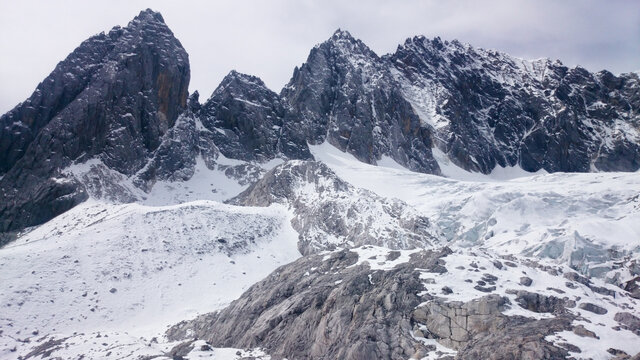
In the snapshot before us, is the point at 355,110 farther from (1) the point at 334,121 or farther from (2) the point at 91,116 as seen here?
(2) the point at 91,116

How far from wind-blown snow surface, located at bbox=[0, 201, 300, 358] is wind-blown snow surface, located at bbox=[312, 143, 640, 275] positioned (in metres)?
23.1

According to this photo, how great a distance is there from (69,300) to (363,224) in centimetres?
3680

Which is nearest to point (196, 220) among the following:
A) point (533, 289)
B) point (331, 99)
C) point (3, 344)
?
point (3, 344)

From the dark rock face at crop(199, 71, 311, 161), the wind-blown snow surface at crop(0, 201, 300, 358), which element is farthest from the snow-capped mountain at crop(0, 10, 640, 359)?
the dark rock face at crop(199, 71, 311, 161)

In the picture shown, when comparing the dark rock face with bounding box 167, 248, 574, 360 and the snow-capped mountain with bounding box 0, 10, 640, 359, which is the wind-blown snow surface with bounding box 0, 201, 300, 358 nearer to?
the snow-capped mountain with bounding box 0, 10, 640, 359

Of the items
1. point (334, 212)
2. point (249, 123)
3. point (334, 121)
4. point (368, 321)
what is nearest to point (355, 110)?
point (334, 121)

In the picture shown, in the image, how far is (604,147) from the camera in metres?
178

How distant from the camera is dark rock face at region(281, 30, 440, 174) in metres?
153

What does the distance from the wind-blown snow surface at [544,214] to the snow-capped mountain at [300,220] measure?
313 mm

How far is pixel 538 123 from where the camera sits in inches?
7475

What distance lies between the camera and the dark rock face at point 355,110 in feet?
502

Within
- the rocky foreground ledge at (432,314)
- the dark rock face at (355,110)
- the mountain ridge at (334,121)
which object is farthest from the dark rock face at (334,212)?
the dark rock face at (355,110)

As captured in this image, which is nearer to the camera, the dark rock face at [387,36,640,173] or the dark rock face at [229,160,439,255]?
the dark rock face at [229,160,439,255]

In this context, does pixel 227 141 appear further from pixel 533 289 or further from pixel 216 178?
pixel 533 289
